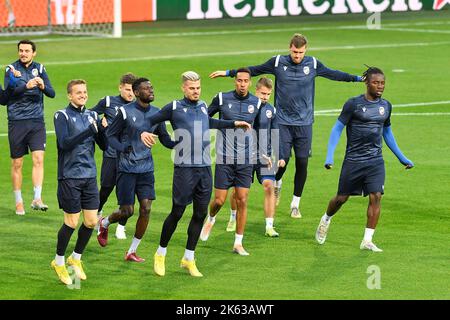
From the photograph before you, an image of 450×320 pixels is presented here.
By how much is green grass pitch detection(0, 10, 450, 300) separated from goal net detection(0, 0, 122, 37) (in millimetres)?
7073

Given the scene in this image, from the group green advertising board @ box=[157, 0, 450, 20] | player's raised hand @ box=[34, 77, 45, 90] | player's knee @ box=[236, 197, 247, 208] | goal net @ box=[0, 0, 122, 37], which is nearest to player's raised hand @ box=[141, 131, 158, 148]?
player's knee @ box=[236, 197, 247, 208]

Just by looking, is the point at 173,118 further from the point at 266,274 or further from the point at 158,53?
the point at 158,53

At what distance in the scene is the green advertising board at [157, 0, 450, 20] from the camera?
46.4m

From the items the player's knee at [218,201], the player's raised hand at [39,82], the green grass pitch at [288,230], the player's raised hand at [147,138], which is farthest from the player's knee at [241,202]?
the player's raised hand at [39,82]

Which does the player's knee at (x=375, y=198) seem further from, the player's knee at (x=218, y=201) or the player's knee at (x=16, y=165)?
the player's knee at (x=16, y=165)

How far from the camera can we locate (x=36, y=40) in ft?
137

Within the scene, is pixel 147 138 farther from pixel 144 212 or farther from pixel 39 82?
pixel 39 82

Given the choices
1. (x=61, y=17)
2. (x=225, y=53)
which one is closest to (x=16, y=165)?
(x=225, y=53)

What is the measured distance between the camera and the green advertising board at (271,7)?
46375 mm

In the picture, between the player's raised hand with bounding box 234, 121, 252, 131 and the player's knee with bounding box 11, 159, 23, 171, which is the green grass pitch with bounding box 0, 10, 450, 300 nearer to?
the player's knee with bounding box 11, 159, 23, 171

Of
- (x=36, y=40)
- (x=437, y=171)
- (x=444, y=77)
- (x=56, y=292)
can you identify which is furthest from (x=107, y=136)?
(x=36, y=40)

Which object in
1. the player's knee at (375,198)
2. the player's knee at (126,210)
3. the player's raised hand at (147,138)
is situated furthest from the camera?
the player's knee at (375,198)

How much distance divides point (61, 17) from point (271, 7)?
842 cm

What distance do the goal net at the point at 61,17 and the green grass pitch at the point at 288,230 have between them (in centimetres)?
707
